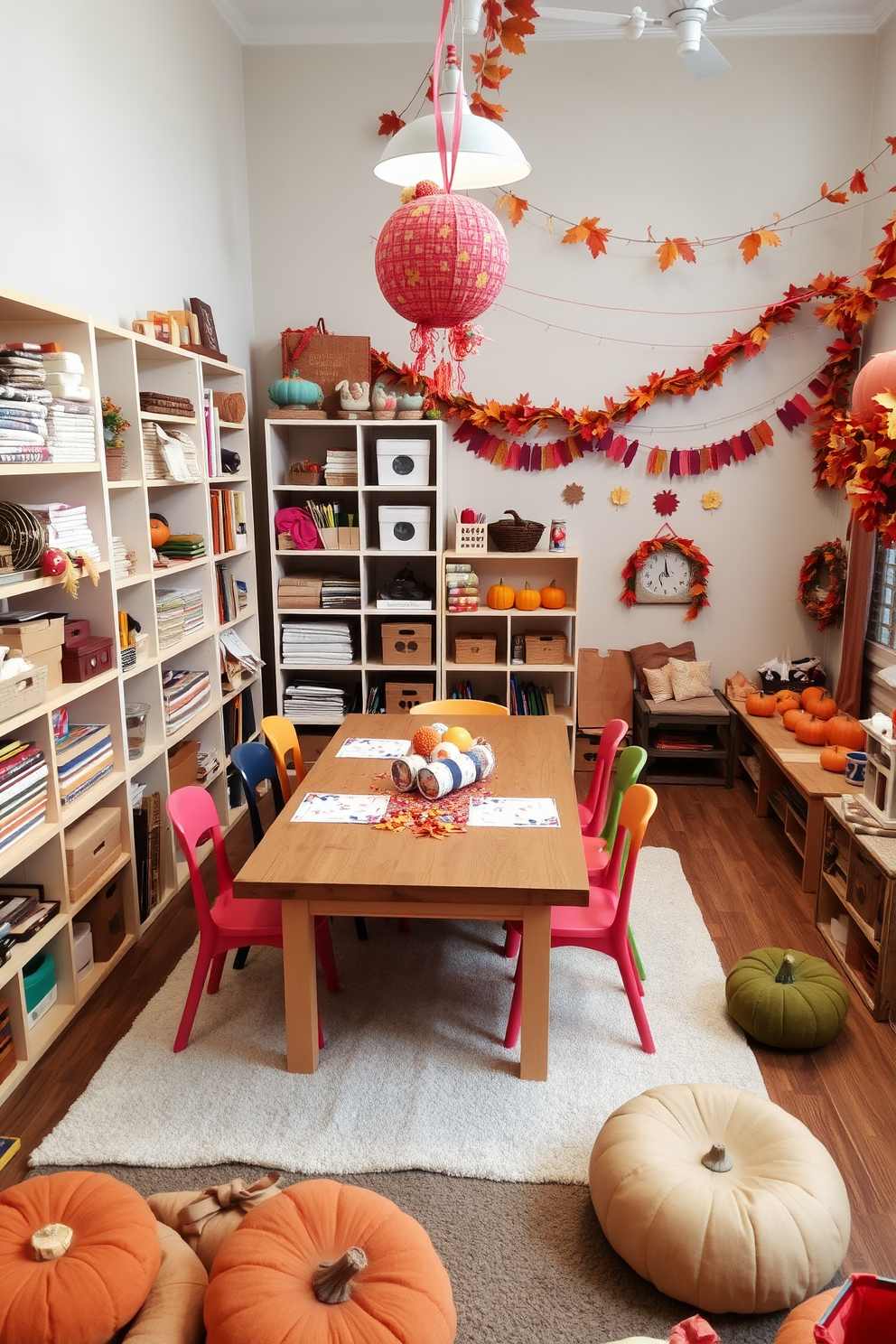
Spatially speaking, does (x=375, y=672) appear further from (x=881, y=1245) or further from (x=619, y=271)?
(x=881, y=1245)

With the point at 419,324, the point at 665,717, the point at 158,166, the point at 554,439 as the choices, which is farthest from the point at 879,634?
the point at 158,166

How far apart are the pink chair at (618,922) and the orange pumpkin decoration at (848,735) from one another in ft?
5.94

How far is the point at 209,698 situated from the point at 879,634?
3.23 meters

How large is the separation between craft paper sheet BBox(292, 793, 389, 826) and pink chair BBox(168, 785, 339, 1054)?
27 cm

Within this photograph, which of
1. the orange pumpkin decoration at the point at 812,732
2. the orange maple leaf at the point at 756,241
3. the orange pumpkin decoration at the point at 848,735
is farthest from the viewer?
the orange maple leaf at the point at 756,241

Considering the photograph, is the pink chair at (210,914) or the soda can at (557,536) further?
the soda can at (557,536)

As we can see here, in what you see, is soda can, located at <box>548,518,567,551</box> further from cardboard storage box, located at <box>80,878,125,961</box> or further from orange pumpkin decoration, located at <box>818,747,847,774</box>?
cardboard storage box, located at <box>80,878,125,961</box>

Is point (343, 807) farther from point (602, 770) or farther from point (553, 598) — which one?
point (553, 598)

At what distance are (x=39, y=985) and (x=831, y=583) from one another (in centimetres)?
419

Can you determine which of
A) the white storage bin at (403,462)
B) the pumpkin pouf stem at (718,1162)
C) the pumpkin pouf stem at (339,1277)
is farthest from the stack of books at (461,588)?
the pumpkin pouf stem at (339,1277)

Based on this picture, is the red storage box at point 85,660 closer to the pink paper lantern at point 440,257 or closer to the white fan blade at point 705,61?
the pink paper lantern at point 440,257

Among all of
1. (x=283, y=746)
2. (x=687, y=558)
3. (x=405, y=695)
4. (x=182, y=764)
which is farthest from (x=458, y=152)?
(x=687, y=558)

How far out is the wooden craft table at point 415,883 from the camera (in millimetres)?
2410

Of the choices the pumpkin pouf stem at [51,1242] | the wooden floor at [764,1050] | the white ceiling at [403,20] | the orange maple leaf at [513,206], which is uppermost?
the white ceiling at [403,20]
